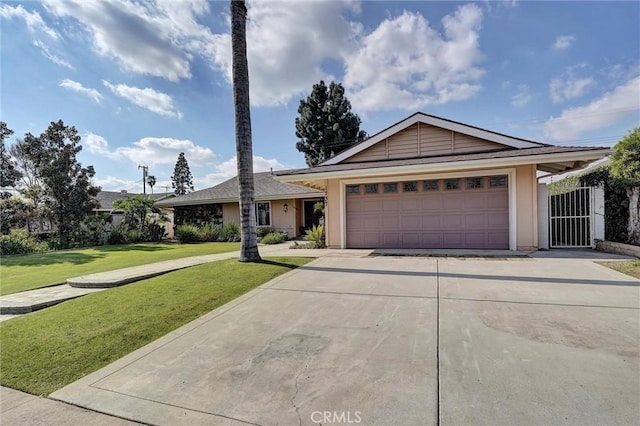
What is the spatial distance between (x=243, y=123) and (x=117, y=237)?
46.6 feet

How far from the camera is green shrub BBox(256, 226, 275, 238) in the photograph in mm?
17433

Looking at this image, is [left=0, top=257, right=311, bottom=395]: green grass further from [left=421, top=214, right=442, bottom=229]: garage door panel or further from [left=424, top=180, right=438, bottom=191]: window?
[left=424, top=180, right=438, bottom=191]: window

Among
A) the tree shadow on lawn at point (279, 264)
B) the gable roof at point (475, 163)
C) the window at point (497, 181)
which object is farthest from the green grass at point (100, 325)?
the window at point (497, 181)

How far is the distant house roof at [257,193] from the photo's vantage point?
17.1m

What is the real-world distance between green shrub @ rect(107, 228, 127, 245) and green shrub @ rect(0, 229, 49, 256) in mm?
2850

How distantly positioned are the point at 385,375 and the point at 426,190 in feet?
28.4

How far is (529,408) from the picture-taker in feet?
7.00

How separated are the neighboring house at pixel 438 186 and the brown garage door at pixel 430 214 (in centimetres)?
3

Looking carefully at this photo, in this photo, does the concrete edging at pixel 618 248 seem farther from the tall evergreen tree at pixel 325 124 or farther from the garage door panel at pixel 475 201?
the tall evergreen tree at pixel 325 124

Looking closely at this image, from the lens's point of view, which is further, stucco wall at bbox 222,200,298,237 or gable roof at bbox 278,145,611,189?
stucco wall at bbox 222,200,298,237

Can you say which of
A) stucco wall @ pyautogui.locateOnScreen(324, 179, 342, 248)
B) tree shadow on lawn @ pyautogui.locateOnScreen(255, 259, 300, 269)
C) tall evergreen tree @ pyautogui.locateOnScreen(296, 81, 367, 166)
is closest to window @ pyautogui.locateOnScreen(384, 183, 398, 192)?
stucco wall @ pyautogui.locateOnScreen(324, 179, 342, 248)

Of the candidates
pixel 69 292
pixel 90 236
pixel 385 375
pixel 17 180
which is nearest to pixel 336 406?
pixel 385 375

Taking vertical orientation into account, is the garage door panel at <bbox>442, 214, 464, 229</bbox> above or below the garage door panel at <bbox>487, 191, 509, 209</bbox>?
below

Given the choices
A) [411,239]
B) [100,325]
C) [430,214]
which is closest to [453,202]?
[430,214]
